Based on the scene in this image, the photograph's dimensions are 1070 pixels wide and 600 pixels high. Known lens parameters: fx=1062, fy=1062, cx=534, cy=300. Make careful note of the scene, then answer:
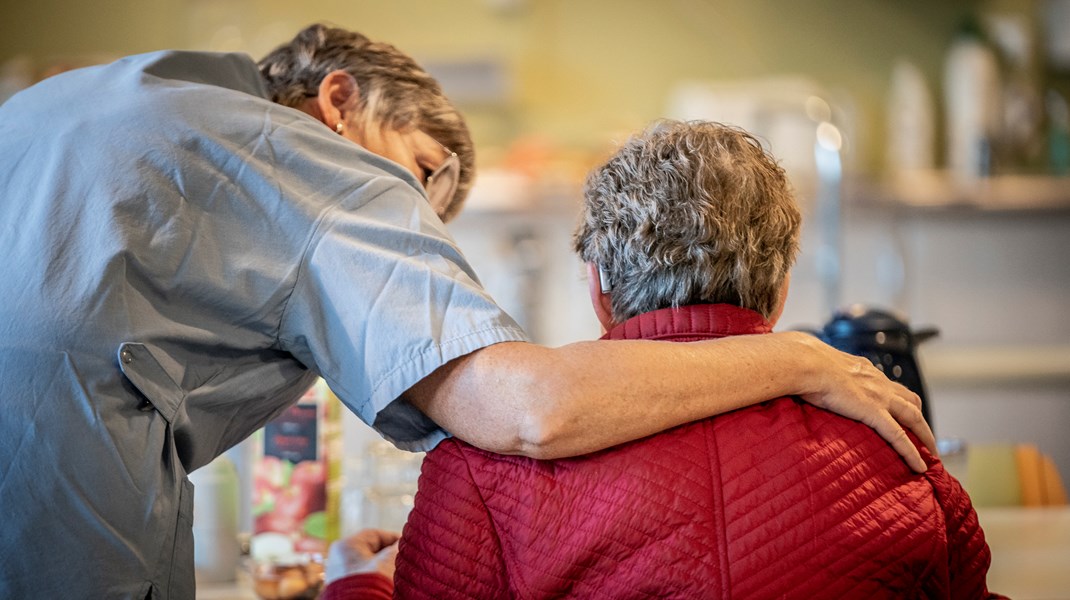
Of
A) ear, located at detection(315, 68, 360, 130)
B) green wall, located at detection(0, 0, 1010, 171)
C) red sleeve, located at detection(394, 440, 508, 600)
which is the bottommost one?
red sleeve, located at detection(394, 440, 508, 600)

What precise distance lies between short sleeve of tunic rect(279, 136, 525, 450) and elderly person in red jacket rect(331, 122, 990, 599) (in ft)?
0.32

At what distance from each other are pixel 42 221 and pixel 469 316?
41 centimetres

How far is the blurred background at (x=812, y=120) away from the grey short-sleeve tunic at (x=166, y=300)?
2644mm

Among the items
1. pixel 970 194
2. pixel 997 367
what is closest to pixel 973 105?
pixel 970 194

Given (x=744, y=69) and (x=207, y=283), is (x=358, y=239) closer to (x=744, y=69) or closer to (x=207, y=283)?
(x=207, y=283)

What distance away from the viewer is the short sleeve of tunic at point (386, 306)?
94 centimetres

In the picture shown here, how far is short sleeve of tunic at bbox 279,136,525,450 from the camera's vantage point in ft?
3.08

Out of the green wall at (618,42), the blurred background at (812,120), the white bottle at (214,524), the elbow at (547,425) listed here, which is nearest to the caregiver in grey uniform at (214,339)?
the elbow at (547,425)

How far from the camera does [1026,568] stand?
1390mm

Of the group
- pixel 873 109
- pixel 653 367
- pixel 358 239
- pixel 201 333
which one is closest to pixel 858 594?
pixel 653 367

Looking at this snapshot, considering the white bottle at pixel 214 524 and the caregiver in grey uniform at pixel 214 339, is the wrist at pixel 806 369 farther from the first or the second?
the white bottle at pixel 214 524

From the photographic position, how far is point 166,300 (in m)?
1.00

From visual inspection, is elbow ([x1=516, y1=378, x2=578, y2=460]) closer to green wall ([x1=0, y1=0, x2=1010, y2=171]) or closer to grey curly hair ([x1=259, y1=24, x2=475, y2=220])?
grey curly hair ([x1=259, y1=24, x2=475, y2=220])

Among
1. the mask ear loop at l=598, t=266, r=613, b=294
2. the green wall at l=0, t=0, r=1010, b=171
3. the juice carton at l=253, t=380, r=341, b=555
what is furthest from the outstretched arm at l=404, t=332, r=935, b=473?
the green wall at l=0, t=0, r=1010, b=171
